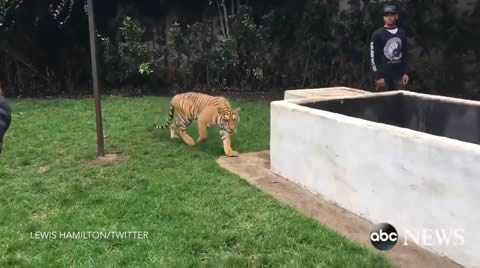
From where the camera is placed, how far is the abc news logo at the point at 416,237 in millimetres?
3367

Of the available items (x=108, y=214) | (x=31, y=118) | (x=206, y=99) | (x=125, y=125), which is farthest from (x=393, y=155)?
(x=31, y=118)

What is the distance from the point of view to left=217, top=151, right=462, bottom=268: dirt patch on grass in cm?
349

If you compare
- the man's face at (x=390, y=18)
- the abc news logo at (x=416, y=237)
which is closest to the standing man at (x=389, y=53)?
the man's face at (x=390, y=18)

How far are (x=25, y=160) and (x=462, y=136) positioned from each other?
4376 millimetres

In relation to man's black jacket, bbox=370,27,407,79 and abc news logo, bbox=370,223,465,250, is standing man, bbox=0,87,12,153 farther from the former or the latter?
man's black jacket, bbox=370,27,407,79

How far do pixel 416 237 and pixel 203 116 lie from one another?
3095 millimetres

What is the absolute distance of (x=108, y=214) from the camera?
4293mm

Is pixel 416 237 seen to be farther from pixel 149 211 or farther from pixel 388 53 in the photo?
pixel 388 53

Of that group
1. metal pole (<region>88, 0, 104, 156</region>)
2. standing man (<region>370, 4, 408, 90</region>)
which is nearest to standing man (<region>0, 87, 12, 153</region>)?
metal pole (<region>88, 0, 104, 156</region>)

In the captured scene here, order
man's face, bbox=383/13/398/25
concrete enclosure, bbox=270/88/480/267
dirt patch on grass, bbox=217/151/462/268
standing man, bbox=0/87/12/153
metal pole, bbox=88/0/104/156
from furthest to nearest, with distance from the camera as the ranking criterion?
1. man's face, bbox=383/13/398/25
2. metal pole, bbox=88/0/104/156
3. dirt patch on grass, bbox=217/151/462/268
4. concrete enclosure, bbox=270/88/480/267
5. standing man, bbox=0/87/12/153

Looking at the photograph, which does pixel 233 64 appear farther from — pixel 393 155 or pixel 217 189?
pixel 393 155

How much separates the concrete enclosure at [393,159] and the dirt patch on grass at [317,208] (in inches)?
2.4

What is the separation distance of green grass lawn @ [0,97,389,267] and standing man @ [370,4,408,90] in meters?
1.64

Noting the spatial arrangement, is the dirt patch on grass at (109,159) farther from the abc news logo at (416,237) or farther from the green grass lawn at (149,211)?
the abc news logo at (416,237)
